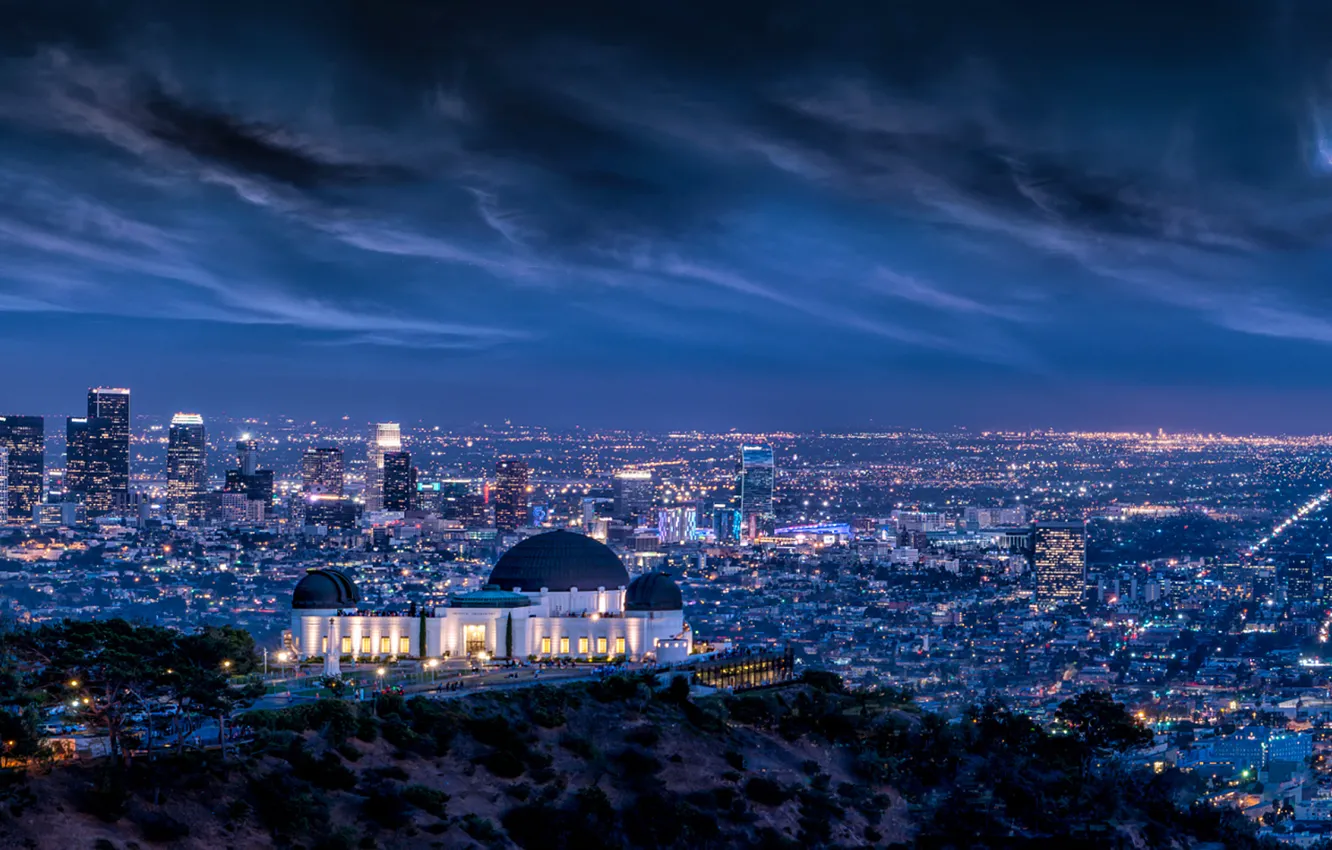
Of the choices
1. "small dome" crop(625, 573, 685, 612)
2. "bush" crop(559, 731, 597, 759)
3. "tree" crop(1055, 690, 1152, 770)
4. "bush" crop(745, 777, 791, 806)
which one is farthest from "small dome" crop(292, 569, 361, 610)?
"tree" crop(1055, 690, 1152, 770)

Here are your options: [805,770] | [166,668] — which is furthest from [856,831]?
[166,668]

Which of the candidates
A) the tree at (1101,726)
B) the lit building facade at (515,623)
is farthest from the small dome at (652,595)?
the tree at (1101,726)

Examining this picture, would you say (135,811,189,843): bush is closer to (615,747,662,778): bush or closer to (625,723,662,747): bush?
(615,747,662,778): bush

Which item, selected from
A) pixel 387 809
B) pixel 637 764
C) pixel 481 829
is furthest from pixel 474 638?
pixel 387 809

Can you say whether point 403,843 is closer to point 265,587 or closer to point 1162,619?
point 265,587

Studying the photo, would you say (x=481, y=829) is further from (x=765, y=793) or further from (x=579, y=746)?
(x=765, y=793)

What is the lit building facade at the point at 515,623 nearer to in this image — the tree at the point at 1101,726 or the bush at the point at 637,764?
the tree at the point at 1101,726
